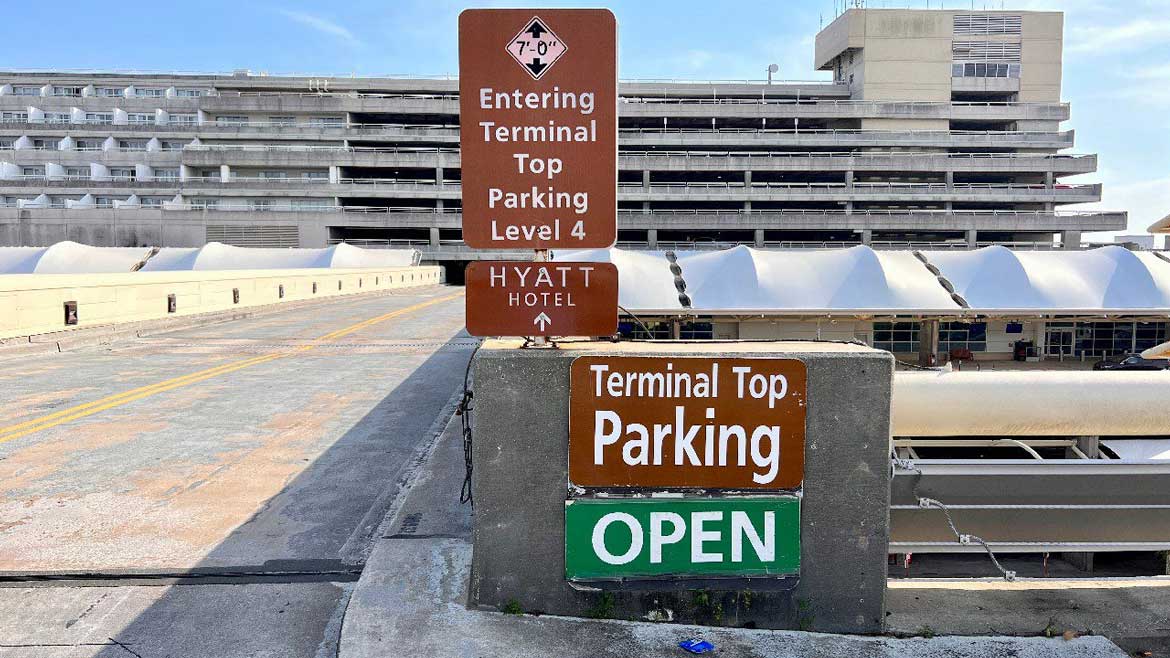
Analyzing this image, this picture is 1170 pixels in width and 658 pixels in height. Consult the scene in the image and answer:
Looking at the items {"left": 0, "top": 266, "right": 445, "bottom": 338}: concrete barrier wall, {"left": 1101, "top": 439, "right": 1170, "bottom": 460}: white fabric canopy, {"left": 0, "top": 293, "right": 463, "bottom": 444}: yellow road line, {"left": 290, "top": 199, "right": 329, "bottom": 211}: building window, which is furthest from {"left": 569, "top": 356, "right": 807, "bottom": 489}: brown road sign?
{"left": 290, "top": 199, "right": 329, "bottom": 211}: building window

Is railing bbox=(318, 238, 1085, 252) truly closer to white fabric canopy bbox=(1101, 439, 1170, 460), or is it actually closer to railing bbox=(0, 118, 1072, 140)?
railing bbox=(0, 118, 1072, 140)

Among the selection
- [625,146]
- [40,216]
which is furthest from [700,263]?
[40,216]

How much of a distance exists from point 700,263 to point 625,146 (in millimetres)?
62194

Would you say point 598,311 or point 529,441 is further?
point 598,311

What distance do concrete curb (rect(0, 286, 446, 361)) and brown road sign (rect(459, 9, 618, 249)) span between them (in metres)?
15.5

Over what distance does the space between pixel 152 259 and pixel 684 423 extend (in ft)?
193

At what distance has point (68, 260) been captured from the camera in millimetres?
54031

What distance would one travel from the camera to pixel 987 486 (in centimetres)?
473

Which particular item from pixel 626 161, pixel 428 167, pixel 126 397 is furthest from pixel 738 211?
pixel 126 397

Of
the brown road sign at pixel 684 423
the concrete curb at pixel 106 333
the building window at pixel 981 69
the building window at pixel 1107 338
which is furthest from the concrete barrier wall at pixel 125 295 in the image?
the building window at pixel 981 69

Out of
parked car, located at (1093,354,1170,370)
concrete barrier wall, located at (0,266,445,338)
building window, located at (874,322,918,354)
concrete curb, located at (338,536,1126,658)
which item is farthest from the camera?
building window, located at (874,322,918,354)

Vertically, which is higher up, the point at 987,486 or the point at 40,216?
the point at 40,216

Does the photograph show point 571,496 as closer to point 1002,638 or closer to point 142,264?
point 1002,638

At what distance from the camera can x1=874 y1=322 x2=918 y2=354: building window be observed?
83.1 ft
